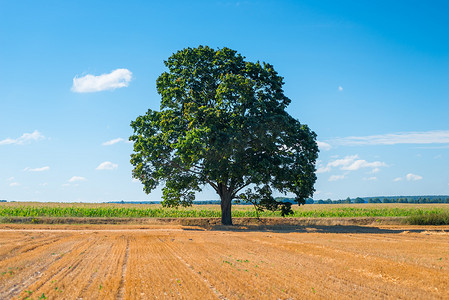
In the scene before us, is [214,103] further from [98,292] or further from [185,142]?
[98,292]

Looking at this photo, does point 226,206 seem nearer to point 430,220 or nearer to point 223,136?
point 223,136

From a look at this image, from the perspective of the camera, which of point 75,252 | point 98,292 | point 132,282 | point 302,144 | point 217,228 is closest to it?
point 98,292

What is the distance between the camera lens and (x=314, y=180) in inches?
1526

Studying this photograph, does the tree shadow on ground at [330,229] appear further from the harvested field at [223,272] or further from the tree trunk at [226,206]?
the harvested field at [223,272]

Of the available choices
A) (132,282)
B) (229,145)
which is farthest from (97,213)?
(132,282)

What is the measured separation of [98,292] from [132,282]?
1.33 m

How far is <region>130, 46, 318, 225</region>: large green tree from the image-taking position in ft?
117

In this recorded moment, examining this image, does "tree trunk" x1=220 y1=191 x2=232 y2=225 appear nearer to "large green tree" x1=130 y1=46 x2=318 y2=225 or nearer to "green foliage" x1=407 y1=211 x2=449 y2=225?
"large green tree" x1=130 y1=46 x2=318 y2=225

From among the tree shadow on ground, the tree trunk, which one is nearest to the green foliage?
the tree shadow on ground

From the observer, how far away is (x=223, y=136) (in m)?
35.2

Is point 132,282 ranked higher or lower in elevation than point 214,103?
lower

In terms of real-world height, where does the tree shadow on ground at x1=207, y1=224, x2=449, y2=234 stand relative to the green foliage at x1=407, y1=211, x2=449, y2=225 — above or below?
below

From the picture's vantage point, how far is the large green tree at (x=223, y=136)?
3553 cm

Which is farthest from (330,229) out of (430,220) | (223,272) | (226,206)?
(223,272)
